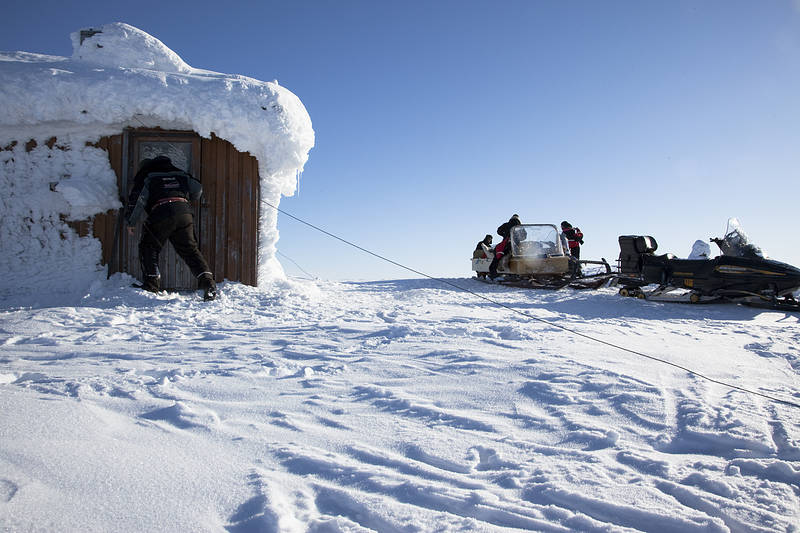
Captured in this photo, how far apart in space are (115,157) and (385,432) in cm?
628

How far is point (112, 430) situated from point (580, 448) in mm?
2172

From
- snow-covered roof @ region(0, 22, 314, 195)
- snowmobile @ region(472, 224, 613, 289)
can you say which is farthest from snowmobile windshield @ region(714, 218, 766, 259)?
snow-covered roof @ region(0, 22, 314, 195)

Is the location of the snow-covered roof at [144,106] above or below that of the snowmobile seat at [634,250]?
above

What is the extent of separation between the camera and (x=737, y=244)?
24.0ft

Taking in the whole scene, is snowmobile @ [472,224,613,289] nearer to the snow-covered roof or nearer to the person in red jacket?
the person in red jacket

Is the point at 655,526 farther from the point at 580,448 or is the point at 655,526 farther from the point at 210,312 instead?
the point at 210,312

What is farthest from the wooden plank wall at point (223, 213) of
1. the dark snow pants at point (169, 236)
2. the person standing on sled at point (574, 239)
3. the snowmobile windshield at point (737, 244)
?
the person standing on sled at point (574, 239)

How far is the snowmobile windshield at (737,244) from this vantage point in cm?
714

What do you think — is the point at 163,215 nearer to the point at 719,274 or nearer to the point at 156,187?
the point at 156,187

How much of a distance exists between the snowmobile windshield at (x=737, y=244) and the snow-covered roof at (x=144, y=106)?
7.33 meters

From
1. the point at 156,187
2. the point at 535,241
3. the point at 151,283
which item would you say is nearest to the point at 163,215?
the point at 156,187

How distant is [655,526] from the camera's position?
1.48 m

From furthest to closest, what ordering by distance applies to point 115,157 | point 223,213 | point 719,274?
point 719,274
point 223,213
point 115,157

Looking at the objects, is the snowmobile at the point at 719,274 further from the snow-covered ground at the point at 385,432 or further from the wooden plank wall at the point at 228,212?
the wooden plank wall at the point at 228,212
